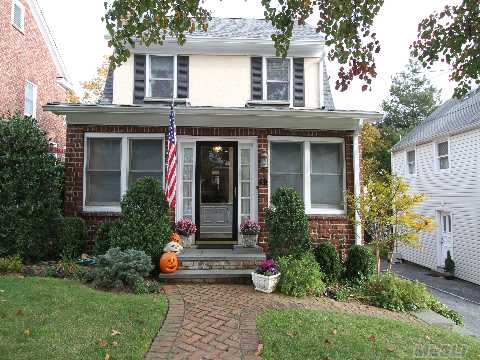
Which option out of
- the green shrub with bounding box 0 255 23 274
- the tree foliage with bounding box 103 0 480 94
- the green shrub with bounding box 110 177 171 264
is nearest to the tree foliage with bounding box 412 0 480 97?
the tree foliage with bounding box 103 0 480 94

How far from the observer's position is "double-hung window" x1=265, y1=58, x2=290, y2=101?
34.8 feet

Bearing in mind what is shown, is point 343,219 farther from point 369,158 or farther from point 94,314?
point 369,158

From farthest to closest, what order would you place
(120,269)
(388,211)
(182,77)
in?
(182,77)
(388,211)
(120,269)

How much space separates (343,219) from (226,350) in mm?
5249

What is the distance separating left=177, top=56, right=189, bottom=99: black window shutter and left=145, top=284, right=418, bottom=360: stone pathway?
640 centimetres

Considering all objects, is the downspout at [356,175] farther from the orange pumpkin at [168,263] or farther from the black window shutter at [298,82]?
the orange pumpkin at [168,263]

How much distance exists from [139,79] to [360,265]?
327 inches

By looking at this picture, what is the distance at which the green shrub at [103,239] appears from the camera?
7121mm

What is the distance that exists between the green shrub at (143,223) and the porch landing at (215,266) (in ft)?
1.90

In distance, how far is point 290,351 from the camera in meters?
3.64

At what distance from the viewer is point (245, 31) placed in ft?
37.9

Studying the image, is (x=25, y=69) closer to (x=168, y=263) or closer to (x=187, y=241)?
(x=187, y=241)

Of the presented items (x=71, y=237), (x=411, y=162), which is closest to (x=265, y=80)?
(x=71, y=237)

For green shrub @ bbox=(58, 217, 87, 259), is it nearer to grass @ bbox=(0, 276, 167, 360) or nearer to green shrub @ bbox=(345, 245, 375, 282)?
grass @ bbox=(0, 276, 167, 360)
